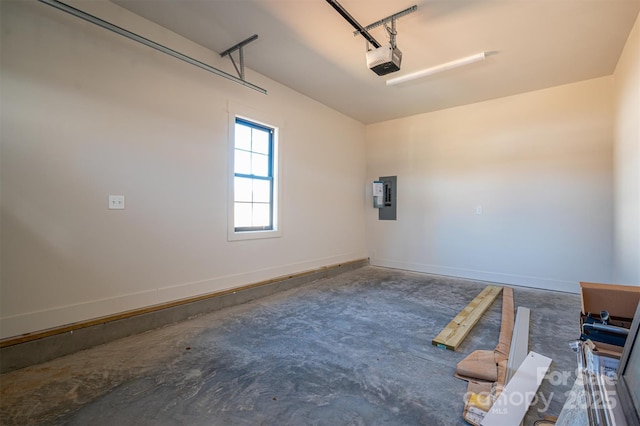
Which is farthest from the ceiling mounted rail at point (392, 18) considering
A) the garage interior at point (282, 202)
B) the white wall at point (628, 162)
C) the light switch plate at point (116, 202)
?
the light switch plate at point (116, 202)

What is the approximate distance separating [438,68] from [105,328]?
188 inches

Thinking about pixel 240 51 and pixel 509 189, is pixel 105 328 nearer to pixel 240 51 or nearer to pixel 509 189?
pixel 240 51

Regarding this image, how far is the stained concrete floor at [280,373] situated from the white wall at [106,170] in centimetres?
Answer: 52

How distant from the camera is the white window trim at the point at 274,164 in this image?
3.71 m

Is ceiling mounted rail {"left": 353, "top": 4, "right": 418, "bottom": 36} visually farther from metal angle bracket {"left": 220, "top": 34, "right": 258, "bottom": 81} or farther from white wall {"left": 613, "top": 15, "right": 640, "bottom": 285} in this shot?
white wall {"left": 613, "top": 15, "right": 640, "bottom": 285}

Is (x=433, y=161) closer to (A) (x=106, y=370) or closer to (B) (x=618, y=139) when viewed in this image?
(B) (x=618, y=139)

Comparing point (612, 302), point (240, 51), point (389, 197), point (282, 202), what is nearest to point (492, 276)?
point (389, 197)

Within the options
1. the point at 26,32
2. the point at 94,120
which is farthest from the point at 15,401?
the point at 26,32

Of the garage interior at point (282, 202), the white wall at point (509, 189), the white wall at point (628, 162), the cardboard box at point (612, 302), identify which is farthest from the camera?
the white wall at point (509, 189)

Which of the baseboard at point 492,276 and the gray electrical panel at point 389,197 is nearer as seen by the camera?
the baseboard at point 492,276

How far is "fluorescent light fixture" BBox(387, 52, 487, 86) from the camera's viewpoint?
3499 mm

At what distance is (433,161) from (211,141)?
412cm

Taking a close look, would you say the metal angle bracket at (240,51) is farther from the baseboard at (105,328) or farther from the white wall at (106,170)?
the baseboard at (105,328)

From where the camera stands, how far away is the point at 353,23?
2.82 meters
